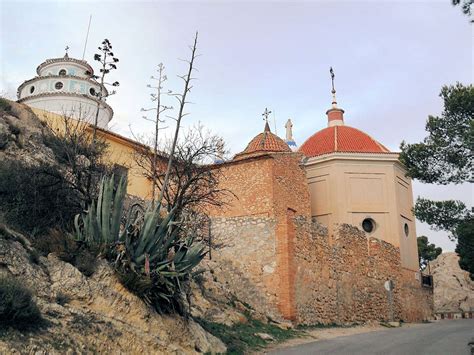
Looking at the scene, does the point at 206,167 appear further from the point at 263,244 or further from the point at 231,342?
the point at 231,342

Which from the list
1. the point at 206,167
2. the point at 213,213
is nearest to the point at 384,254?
the point at 213,213

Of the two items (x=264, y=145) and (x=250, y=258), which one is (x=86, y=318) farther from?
(x=264, y=145)

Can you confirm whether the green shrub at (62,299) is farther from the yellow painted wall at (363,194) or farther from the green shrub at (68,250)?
the yellow painted wall at (363,194)

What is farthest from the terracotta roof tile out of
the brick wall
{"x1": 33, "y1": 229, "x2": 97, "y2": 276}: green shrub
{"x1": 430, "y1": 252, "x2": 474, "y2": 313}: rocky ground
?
{"x1": 430, "y1": 252, "x2": 474, "y2": 313}: rocky ground

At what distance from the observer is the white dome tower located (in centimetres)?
3138

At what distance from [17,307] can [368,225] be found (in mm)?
23664

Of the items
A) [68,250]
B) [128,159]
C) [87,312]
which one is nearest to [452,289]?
[128,159]

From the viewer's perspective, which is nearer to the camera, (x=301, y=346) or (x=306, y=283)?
(x=301, y=346)

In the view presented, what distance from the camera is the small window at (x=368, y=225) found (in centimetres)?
2816

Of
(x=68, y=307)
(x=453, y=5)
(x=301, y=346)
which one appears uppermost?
(x=453, y=5)

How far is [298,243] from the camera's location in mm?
19031

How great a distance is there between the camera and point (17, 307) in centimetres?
724

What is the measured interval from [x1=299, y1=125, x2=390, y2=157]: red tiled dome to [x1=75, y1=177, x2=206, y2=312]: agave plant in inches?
751

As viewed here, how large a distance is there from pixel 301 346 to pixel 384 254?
1276 centimetres
